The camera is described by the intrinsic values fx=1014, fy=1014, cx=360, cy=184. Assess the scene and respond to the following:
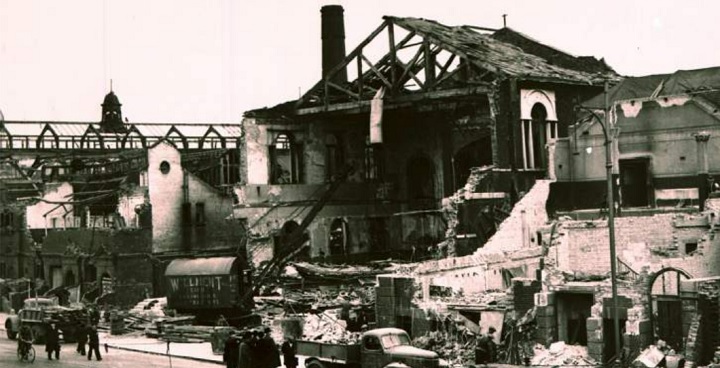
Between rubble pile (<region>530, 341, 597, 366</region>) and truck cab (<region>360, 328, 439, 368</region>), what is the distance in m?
3.79

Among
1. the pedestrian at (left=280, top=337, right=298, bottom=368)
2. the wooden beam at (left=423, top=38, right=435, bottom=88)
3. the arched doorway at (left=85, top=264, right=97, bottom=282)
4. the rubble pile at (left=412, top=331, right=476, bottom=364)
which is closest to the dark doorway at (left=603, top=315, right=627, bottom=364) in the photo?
the rubble pile at (left=412, top=331, right=476, bottom=364)

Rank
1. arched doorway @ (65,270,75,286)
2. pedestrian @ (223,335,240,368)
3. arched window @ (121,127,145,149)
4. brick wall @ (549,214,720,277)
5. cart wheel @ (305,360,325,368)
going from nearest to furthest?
pedestrian @ (223,335,240,368) → cart wheel @ (305,360,325,368) → brick wall @ (549,214,720,277) → arched doorway @ (65,270,75,286) → arched window @ (121,127,145,149)

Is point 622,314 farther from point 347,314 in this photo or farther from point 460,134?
point 460,134

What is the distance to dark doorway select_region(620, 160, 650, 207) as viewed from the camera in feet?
122

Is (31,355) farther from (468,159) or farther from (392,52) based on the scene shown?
(468,159)

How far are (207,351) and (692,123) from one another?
60.6 ft

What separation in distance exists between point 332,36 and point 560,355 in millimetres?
27383

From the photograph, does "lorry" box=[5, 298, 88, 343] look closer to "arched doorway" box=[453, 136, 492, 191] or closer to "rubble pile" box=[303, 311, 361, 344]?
"rubble pile" box=[303, 311, 361, 344]


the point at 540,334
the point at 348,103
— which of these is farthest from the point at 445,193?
the point at 540,334

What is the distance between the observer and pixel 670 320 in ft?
80.1

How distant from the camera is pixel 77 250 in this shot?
46219 millimetres

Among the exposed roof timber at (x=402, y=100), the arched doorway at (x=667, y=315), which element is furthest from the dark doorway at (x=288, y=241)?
the arched doorway at (x=667, y=315)

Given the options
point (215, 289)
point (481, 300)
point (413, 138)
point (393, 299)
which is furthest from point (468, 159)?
point (481, 300)

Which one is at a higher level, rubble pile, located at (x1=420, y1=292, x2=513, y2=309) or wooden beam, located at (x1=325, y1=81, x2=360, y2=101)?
wooden beam, located at (x1=325, y1=81, x2=360, y2=101)
